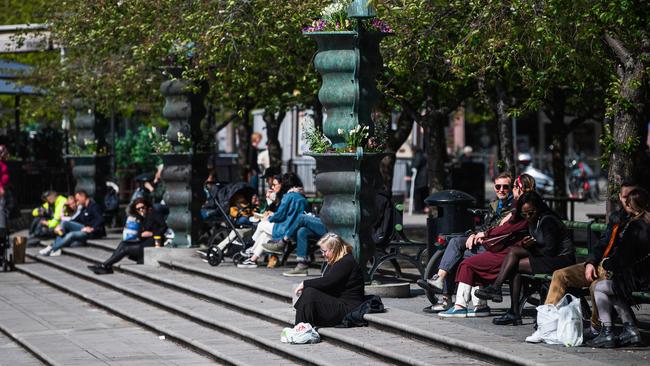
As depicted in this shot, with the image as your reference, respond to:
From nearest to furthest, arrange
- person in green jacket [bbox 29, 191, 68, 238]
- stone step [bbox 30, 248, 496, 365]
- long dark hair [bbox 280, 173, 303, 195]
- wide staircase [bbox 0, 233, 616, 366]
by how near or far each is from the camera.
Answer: stone step [bbox 30, 248, 496, 365], wide staircase [bbox 0, 233, 616, 366], long dark hair [bbox 280, 173, 303, 195], person in green jacket [bbox 29, 191, 68, 238]

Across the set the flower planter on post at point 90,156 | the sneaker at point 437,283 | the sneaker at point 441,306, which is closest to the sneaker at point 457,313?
the sneaker at point 441,306

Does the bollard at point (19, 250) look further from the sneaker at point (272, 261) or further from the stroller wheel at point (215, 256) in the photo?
the sneaker at point (272, 261)

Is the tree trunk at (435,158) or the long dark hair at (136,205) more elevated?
the tree trunk at (435,158)

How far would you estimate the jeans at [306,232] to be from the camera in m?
16.9

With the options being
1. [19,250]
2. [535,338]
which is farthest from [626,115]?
[19,250]

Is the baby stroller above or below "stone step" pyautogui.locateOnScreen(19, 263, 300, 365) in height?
above

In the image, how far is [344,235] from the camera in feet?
47.5

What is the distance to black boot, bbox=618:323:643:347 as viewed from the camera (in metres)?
10.5

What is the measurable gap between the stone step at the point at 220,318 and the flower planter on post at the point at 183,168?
3.96ft

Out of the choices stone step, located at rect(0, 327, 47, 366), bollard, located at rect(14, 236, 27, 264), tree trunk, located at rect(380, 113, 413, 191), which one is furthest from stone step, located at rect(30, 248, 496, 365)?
tree trunk, located at rect(380, 113, 413, 191)

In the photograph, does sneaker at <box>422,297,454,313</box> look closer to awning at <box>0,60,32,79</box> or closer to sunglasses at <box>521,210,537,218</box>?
sunglasses at <box>521,210,537,218</box>

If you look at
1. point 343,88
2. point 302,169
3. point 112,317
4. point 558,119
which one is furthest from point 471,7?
point 302,169

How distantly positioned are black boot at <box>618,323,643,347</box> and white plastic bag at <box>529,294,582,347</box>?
13.2 inches

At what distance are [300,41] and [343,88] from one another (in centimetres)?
424
